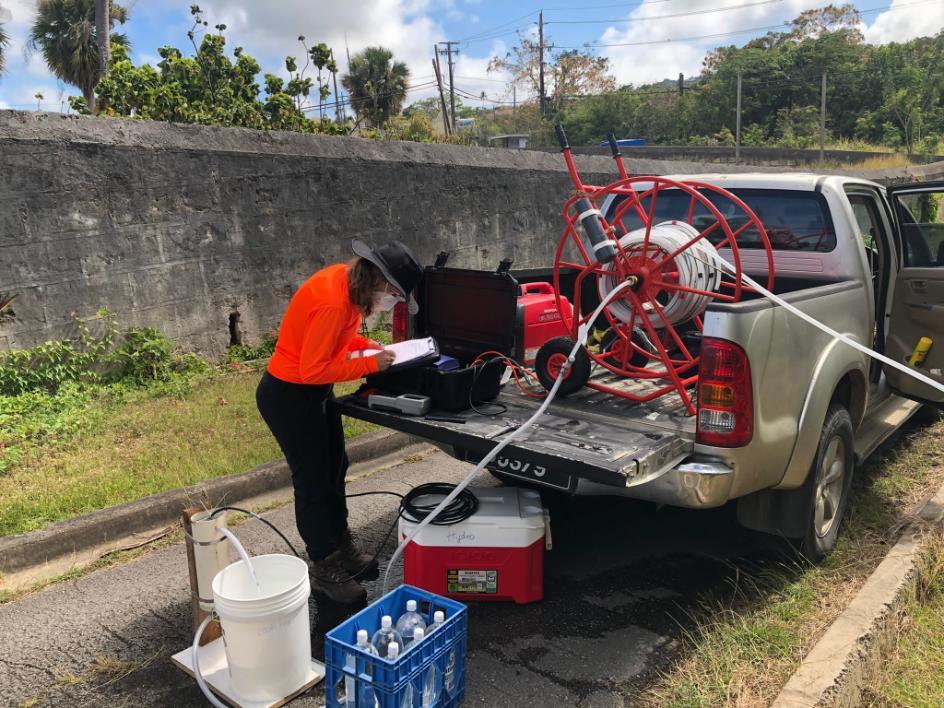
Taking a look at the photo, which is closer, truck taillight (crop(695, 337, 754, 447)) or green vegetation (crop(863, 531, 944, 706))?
green vegetation (crop(863, 531, 944, 706))

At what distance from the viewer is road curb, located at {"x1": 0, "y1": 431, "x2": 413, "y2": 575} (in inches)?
148

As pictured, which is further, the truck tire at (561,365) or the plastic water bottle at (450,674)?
the truck tire at (561,365)

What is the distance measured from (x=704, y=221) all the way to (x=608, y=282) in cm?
115

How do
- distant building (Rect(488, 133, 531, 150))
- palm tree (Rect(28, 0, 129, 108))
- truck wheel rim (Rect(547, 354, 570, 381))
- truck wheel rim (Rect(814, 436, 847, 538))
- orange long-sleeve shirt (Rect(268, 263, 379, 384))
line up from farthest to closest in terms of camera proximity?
distant building (Rect(488, 133, 531, 150)) → palm tree (Rect(28, 0, 129, 108)) → truck wheel rim (Rect(547, 354, 570, 381)) → truck wheel rim (Rect(814, 436, 847, 538)) → orange long-sleeve shirt (Rect(268, 263, 379, 384))

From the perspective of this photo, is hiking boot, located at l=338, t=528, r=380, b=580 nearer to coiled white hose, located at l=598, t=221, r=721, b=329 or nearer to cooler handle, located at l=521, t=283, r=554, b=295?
coiled white hose, located at l=598, t=221, r=721, b=329

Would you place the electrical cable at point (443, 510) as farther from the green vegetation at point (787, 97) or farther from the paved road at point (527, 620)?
the green vegetation at point (787, 97)

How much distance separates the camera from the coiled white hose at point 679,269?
3525 millimetres

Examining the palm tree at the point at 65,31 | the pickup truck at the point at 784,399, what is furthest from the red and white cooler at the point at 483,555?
the palm tree at the point at 65,31

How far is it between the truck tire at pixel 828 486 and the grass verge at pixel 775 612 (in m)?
0.09

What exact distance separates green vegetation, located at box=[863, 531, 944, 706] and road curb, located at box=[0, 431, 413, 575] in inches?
136

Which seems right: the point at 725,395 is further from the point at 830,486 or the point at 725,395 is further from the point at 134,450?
the point at 134,450

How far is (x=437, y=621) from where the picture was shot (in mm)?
2570

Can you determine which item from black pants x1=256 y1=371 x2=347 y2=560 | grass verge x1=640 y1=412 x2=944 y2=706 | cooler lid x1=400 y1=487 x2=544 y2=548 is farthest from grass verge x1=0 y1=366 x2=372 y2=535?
grass verge x1=640 y1=412 x2=944 y2=706

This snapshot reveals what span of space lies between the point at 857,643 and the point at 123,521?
3.62 m
